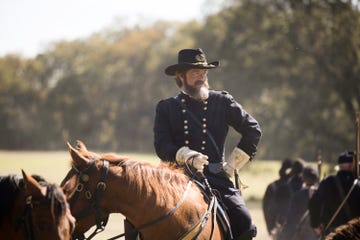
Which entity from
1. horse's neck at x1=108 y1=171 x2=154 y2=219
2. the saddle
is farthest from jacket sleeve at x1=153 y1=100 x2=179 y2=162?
horse's neck at x1=108 y1=171 x2=154 y2=219

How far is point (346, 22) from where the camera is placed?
2758cm

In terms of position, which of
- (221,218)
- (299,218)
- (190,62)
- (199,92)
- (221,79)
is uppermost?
(190,62)

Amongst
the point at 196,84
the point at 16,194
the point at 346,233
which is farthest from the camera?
the point at 196,84

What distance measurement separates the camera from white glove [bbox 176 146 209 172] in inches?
234

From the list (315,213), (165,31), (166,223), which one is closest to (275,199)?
(315,213)

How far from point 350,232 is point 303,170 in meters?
9.01

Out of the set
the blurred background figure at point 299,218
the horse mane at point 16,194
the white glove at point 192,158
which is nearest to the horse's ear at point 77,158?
the horse mane at point 16,194

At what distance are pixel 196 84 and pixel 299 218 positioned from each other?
6939 millimetres

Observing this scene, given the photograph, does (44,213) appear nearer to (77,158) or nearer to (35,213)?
(35,213)

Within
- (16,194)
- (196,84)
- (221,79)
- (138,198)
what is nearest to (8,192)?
(16,194)

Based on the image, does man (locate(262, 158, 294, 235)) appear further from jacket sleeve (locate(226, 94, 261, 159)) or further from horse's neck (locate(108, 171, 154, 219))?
horse's neck (locate(108, 171, 154, 219))

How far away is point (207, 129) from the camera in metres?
6.45

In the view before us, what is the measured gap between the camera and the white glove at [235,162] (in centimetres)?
634

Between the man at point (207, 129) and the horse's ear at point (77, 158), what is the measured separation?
1.13m
